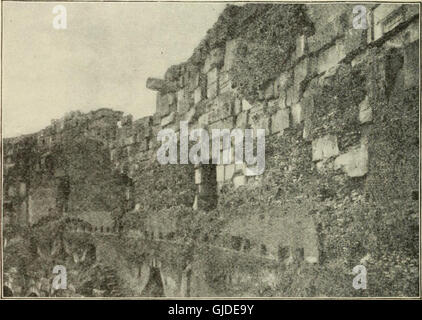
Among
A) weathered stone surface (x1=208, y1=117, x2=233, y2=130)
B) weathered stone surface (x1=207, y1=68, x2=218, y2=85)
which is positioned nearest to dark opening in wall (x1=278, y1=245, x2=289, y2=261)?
weathered stone surface (x1=208, y1=117, x2=233, y2=130)

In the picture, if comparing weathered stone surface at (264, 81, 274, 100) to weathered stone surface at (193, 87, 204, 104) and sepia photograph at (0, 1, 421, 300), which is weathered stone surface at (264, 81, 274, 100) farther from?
weathered stone surface at (193, 87, 204, 104)

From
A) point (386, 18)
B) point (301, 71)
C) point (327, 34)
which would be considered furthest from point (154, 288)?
point (386, 18)

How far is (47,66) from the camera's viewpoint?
651 centimetres

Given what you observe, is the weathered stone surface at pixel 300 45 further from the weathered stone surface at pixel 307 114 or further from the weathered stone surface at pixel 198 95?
the weathered stone surface at pixel 198 95

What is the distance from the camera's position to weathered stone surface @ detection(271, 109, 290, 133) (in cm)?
623

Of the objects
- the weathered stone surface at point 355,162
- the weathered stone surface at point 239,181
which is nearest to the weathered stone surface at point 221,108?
the weathered stone surface at point 239,181

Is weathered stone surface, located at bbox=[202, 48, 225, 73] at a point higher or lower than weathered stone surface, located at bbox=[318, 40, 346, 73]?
higher

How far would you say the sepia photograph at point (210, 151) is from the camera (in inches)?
230

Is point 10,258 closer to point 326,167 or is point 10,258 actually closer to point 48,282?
point 48,282

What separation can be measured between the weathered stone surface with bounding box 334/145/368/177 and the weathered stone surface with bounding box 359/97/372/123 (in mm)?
281

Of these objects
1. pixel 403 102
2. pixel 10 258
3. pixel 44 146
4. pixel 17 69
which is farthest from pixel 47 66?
pixel 403 102

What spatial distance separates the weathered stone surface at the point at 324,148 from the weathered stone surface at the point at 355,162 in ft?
0.33

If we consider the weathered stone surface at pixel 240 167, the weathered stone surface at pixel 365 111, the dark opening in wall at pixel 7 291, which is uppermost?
the weathered stone surface at pixel 365 111
